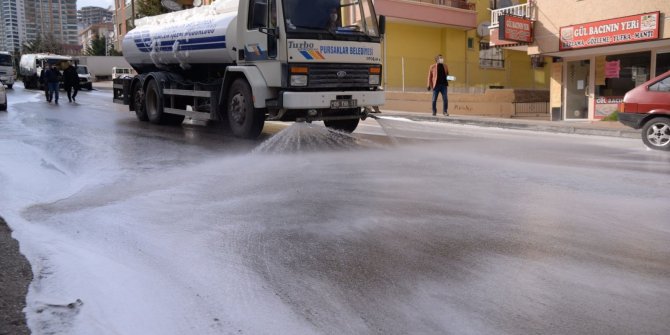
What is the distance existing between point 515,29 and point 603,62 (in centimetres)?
290

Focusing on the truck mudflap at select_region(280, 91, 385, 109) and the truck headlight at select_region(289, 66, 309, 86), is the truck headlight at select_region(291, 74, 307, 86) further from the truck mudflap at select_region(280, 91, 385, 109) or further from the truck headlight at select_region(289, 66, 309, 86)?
the truck mudflap at select_region(280, 91, 385, 109)

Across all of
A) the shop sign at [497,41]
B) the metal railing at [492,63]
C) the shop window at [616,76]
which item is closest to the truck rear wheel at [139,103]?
the shop sign at [497,41]

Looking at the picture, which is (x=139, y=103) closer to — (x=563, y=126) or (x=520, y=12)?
(x=563, y=126)

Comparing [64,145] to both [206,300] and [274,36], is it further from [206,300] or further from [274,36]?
[206,300]

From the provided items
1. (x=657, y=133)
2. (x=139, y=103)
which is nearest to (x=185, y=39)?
(x=139, y=103)

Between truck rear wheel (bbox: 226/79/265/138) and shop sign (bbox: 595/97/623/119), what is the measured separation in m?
12.7

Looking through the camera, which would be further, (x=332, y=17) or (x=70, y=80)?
(x=70, y=80)

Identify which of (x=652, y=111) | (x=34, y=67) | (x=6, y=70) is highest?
(x=34, y=67)

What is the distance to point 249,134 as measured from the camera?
1083cm

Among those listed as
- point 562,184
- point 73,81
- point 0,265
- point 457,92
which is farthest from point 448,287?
point 73,81

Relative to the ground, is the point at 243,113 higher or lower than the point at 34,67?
lower

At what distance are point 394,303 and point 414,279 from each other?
42 cm

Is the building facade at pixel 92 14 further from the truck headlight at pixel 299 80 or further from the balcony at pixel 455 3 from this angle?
the truck headlight at pixel 299 80

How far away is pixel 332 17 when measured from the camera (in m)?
10.5
